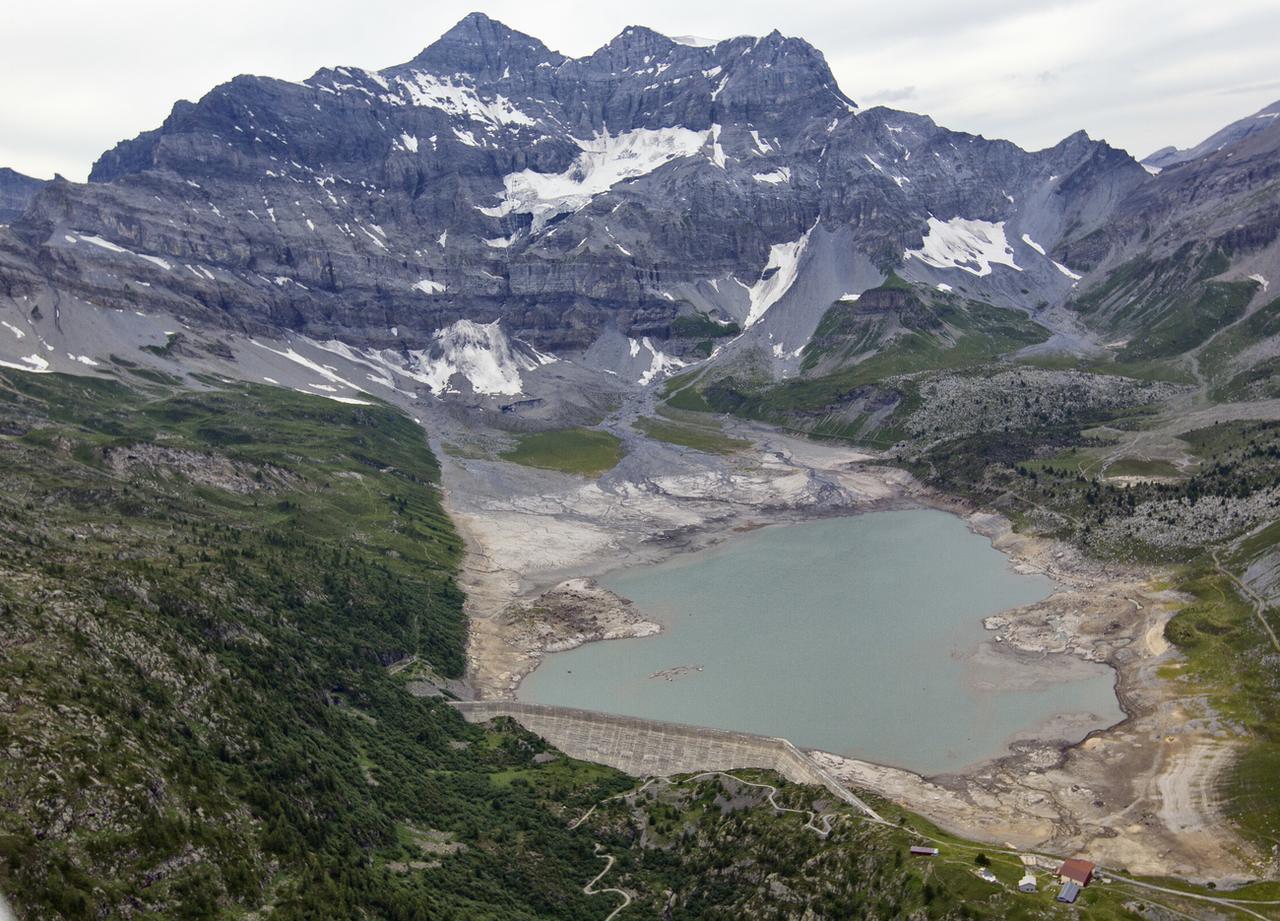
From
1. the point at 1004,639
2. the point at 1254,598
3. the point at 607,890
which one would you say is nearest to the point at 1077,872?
the point at 607,890

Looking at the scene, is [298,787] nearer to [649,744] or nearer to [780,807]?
[780,807]

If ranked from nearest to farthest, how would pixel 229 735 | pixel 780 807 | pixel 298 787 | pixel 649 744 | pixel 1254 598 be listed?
pixel 298 787 < pixel 229 735 < pixel 780 807 < pixel 649 744 < pixel 1254 598

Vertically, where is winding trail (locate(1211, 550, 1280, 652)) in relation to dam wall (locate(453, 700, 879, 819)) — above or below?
above

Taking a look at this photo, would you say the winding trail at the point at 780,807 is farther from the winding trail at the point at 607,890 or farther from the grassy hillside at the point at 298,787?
the winding trail at the point at 607,890

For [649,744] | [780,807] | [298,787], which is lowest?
[649,744]

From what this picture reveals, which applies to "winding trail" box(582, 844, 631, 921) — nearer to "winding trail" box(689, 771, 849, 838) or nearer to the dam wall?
"winding trail" box(689, 771, 849, 838)

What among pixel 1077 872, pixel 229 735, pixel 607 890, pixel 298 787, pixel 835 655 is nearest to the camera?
pixel 1077 872

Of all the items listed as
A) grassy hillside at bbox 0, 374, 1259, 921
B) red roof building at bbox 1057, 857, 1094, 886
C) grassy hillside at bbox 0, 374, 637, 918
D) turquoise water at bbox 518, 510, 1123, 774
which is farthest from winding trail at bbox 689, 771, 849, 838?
turquoise water at bbox 518, 510, 1123, 774

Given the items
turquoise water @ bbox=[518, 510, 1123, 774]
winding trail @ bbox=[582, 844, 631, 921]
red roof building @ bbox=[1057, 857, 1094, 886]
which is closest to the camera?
red roof building @ bbox=[1057, 857, 1094, 886]

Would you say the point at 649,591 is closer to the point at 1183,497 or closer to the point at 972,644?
the point at 972,644
